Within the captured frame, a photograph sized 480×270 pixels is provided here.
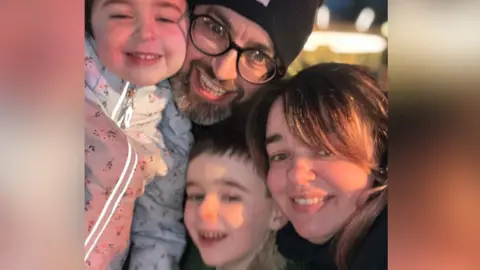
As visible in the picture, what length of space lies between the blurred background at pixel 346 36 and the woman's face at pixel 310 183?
0.11 m

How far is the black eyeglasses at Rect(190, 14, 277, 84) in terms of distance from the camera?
32.5 inches

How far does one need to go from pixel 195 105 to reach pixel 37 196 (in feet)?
1.06

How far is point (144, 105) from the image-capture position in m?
0.83

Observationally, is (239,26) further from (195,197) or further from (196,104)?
(195,197)

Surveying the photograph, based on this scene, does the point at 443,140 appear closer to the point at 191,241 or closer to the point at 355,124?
the point at 355,124

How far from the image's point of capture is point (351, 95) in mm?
844

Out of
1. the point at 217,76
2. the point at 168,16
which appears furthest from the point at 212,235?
the point at 168,16

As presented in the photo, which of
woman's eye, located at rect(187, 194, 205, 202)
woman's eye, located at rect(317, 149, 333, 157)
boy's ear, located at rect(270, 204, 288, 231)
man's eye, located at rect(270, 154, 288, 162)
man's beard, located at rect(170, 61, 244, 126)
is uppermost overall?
man's beard, located at rect(170, 61, 244, 126)

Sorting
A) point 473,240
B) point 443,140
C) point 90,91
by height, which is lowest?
point 473,240

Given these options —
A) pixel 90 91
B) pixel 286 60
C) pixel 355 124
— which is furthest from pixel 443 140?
pixel 90 91

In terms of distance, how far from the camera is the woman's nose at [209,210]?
0.84m

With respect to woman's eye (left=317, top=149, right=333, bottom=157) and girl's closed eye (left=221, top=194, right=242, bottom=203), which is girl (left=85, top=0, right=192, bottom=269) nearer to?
girl's closed eye (left=221, top=194, right=242, bottom=203)

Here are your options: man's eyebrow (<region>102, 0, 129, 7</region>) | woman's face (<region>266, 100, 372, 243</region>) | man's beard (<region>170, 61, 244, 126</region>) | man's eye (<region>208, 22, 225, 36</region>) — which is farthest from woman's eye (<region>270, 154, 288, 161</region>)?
man's eyebrow (<region>102, 0, 129, 7</region>)

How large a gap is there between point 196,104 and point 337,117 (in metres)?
0.25
